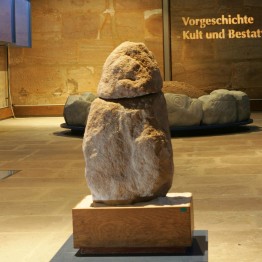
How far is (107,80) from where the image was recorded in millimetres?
4172

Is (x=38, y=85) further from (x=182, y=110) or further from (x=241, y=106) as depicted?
(x=241, y=106)

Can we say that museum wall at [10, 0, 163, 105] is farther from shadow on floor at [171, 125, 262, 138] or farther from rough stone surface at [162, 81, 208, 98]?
shadow on floor at [171, 125, 262, 138]

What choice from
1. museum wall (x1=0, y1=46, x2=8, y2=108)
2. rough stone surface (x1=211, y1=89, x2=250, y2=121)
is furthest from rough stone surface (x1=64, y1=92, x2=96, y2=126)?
museum wall (x1=0, y1=46, x2=8, y2=108)

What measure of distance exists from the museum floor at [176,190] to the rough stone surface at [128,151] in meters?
0.58

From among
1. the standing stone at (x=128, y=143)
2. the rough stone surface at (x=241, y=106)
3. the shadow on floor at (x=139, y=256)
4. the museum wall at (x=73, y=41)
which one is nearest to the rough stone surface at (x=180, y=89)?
the rough stone surface at (x=241, y=106)

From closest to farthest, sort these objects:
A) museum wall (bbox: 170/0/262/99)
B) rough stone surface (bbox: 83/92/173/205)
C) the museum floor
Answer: rough stone surface (bbox: 83/92/173/205) → the museum floor → museum wall (bbox: 170/0/262/99)

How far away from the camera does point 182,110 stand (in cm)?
1103

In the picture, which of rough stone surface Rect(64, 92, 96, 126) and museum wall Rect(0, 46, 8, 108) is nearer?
rough stone surface Rect(64, 92, 96, 126)

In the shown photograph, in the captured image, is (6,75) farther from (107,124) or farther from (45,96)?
(107,124)

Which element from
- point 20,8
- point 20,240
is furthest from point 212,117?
point 20,240

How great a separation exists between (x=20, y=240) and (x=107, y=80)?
4.35 ft

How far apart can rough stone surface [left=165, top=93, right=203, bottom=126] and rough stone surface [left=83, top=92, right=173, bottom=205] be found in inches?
273

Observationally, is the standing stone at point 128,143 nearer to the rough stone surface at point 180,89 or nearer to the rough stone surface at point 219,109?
the rough stone surface at point 219,109

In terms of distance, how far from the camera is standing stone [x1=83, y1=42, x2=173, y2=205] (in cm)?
404
